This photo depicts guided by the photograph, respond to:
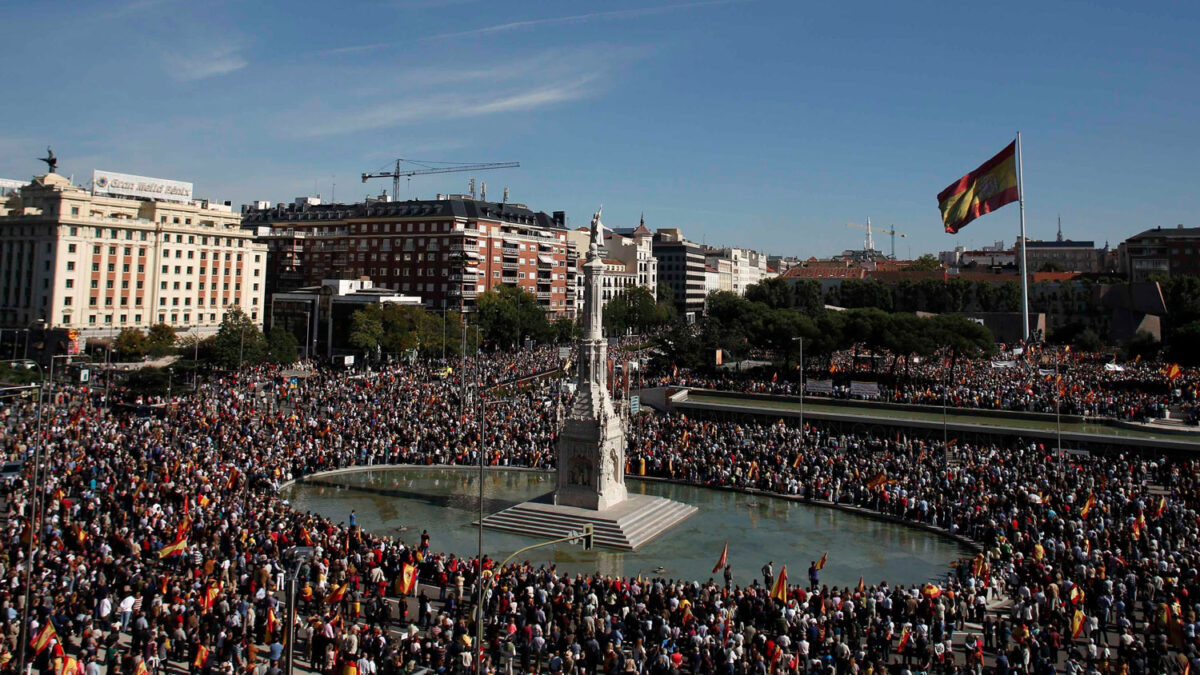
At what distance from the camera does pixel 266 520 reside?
25547 millimetres

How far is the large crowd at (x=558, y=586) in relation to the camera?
17.5 meters

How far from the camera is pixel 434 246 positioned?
9688cm

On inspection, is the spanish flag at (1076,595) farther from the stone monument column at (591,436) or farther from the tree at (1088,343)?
the tree at (1088,343)

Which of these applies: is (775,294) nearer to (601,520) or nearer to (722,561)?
Result: (601,520)

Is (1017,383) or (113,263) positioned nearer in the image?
(1017,383)

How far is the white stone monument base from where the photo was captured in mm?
28922

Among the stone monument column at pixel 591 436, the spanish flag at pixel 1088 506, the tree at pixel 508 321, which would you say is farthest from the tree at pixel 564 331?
the spanish flag at pixel 1088 506

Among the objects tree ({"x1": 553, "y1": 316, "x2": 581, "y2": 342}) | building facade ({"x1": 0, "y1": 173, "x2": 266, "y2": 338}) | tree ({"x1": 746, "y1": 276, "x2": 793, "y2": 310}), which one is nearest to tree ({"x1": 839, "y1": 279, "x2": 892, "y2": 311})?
tree ({"x1": 746, "y1": 276, "x2": 793, "y2": 310})

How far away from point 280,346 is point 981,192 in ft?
181

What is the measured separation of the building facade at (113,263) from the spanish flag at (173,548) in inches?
2175

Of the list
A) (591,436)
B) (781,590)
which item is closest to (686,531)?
(591,436)

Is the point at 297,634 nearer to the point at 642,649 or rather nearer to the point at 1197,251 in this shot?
the point at 642,649

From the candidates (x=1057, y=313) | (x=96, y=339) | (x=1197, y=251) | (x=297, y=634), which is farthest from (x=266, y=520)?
(x=1197, y=251)

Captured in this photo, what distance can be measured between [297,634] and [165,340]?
54.5m
